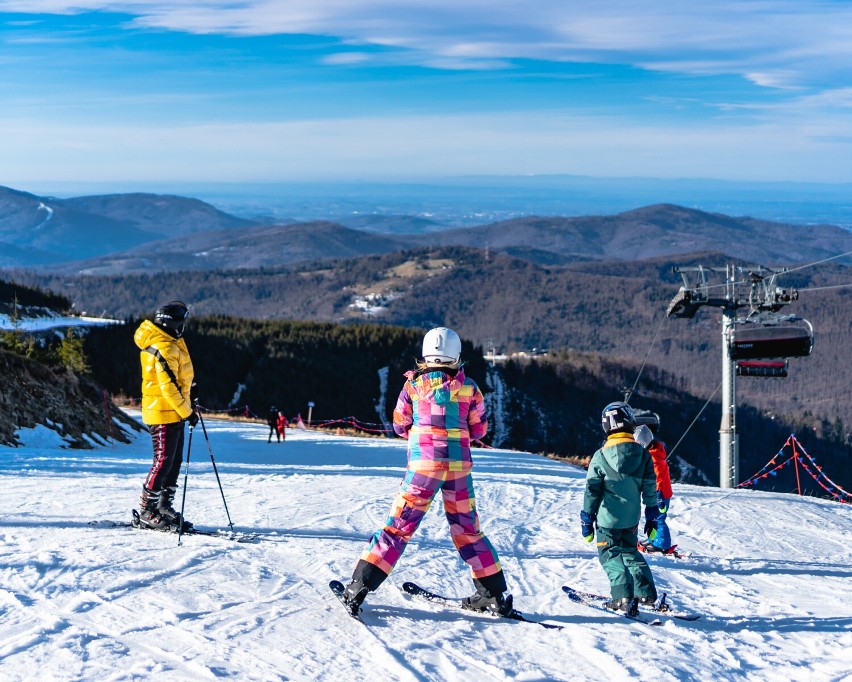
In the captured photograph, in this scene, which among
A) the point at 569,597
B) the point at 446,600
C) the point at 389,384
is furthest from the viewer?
the point at 389,384

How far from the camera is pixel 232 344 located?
275ft

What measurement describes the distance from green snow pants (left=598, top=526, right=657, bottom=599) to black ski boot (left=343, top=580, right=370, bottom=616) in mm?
1743

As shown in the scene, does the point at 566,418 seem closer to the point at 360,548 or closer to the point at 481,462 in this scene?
the point at 481,462

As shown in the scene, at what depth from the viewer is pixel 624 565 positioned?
6.14 m

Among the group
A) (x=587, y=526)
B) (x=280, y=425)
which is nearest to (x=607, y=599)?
(x=587, y=526)

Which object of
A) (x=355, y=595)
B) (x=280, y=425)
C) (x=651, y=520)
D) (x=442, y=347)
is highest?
(x=442, y=347)

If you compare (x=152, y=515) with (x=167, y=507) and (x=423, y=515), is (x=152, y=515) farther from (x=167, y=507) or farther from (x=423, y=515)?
(x=423, y=515)

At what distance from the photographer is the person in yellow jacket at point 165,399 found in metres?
7.23

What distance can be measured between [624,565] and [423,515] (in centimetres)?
163

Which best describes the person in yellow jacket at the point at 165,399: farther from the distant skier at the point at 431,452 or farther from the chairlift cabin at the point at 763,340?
the chairlift cabin at the point at 763,340

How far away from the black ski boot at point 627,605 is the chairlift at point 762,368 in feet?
56.4

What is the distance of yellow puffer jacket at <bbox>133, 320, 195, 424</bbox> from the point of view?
723cm

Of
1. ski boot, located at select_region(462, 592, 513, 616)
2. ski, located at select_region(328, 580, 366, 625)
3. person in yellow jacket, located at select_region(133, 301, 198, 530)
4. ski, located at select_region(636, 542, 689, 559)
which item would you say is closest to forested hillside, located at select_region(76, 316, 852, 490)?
person in yellow jacket, located at select_region(133, 301, 198, 530)

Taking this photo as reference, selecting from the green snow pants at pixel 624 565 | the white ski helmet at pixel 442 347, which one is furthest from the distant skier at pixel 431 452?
the green snow pants at pixel 624 565
